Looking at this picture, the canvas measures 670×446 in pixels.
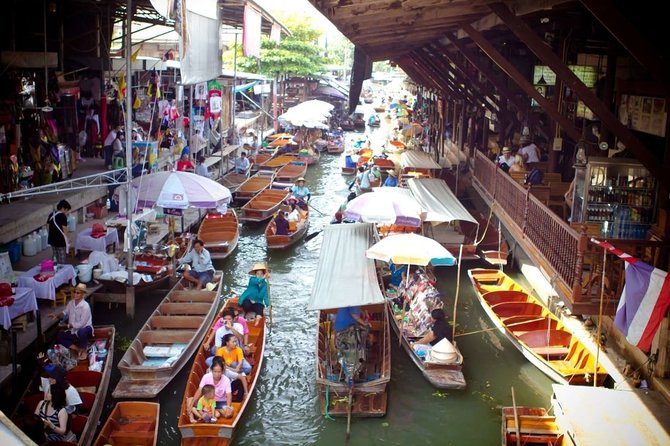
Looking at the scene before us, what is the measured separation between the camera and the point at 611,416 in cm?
791

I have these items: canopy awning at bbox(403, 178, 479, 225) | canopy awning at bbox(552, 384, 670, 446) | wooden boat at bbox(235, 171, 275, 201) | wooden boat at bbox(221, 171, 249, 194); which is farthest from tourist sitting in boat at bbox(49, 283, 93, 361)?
wooden boat at bbox(221, 171, 249, 194)

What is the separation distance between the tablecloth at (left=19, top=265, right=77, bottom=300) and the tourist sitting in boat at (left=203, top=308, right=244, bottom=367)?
120 inches

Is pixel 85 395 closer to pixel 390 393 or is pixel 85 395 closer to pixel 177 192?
pixel 390 393

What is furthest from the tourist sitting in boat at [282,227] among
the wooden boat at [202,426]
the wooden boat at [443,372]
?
the wooden boat at [202,426]

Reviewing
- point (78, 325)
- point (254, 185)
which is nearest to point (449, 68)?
point (254, 185)

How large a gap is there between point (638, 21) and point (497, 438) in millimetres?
6490

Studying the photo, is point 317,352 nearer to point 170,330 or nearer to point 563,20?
point 170,330

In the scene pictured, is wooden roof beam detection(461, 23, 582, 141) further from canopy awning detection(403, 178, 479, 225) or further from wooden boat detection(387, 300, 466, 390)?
wooden boat detection(387, 300, 466, 390)

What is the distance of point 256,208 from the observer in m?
22.1

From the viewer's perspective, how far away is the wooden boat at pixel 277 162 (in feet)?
94.4

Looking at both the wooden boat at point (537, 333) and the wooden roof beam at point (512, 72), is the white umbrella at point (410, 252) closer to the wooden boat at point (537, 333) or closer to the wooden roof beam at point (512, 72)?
the wooden boat at point (537, 333)

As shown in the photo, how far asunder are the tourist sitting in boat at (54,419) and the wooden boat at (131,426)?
0.39 meters

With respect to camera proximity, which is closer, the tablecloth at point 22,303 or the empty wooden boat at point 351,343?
the empty wooden boat at point 351,343

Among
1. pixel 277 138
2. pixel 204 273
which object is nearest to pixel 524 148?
pixel 204 273
